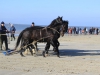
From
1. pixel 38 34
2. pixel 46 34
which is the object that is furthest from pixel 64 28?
pixel 38 34

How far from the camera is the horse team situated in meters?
14.4

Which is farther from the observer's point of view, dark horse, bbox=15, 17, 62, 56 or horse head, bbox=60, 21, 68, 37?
dark horse, bbox=15, 17, 62, 56

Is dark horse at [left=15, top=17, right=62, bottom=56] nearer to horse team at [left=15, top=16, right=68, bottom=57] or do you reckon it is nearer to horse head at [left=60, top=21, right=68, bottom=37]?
horse team at [left=15, top=16, right=68, bottom=57]

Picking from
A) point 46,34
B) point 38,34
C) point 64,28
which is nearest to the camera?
point 64,28

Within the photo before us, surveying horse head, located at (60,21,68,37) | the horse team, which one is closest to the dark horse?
the horse team

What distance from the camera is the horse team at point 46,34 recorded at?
568 inches

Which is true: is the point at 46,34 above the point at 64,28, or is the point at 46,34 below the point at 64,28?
below

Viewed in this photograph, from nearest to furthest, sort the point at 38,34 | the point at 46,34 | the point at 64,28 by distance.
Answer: the point at 64,28
the point at 46,34
the point at 38,34

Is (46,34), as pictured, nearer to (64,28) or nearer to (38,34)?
(38,34)

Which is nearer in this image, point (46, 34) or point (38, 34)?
point (46, 34)

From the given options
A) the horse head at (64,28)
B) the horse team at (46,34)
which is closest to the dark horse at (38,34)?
the horse team at (46,34)

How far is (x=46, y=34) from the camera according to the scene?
1466 cm

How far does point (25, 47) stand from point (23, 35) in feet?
2.37

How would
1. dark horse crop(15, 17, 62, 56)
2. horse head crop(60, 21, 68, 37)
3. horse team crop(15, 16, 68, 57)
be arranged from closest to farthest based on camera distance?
horse head crop(60, 21, 68, 37) → horse team crop(15, 16, 68, 57) → dark horse crop(15, 17, 62, 56)
